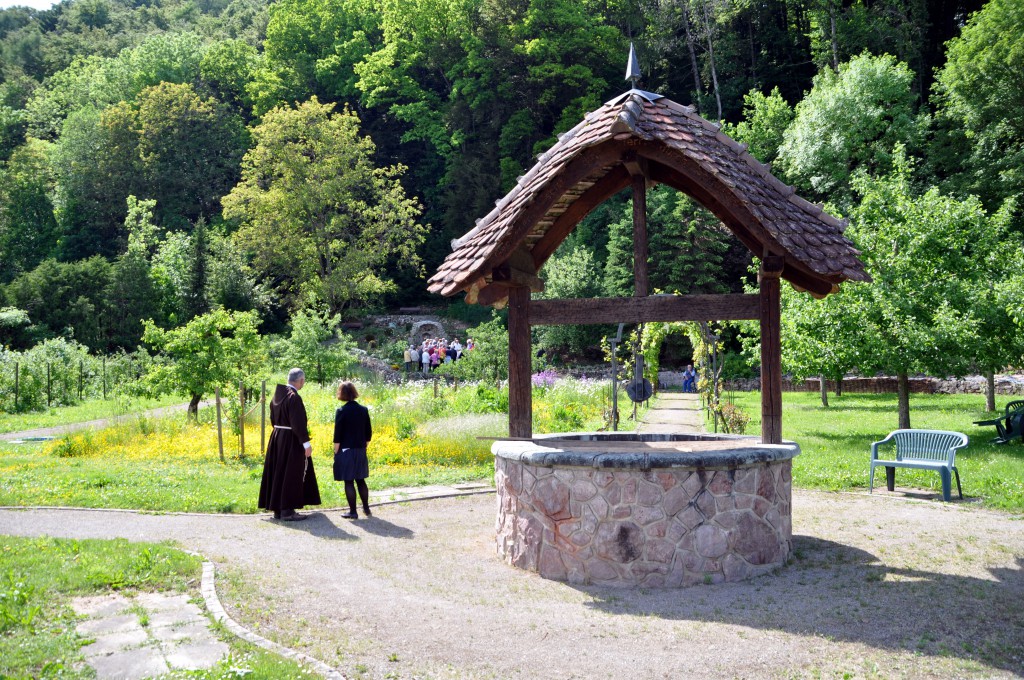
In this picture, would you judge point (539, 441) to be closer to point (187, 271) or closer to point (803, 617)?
point (803, 617)

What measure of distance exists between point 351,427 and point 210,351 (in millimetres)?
6508

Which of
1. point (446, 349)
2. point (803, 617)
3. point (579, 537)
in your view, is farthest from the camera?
point (446, 349)

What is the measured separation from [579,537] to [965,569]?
11.1 feet

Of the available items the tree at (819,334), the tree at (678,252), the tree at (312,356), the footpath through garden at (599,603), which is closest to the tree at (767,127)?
the tree at (678,252)

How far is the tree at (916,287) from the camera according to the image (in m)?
14.6

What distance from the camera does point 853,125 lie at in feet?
110

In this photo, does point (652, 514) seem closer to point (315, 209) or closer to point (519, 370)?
point (519, 370)

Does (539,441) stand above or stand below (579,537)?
above

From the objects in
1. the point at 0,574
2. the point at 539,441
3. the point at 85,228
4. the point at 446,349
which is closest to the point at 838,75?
the point at 446,349

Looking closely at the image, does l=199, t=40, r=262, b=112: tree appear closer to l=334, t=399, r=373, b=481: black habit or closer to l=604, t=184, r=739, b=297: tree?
l=604, t=184, r=739, b=297: tree

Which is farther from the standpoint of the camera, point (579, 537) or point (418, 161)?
point (418, 161)

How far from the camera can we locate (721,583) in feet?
23.1

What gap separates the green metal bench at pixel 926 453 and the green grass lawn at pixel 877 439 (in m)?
0.44

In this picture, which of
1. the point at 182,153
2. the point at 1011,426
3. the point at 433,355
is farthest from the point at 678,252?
the point at 182,153
